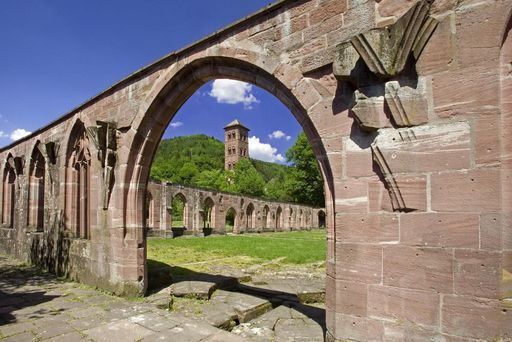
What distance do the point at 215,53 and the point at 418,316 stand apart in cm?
370

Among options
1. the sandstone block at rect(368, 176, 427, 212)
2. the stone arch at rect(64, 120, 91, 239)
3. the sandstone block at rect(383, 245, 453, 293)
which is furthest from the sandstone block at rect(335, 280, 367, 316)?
the stone arch at rect(64, 120, 91, 239)

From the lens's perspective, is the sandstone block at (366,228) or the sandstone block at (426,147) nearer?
the sandstone block at (426,147)

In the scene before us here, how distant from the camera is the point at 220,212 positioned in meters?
29.8

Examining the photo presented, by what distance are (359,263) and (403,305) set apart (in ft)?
1.55

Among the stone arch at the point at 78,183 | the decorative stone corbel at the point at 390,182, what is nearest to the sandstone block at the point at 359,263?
the decorative stone corbel at the point at 390,182

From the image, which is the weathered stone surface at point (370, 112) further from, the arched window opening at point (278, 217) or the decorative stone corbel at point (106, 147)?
the arched window opening at point (278, 217)

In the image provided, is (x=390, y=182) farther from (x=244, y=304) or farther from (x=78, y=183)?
(x=78, y=183)

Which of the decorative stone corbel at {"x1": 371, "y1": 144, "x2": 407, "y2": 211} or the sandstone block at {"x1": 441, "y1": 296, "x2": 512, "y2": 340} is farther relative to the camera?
the decorative stone corbel at {"x1": 371, "y1": 144, "x2": 407, "y2": 211}

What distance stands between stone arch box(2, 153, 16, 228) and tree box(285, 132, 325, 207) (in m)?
31.3

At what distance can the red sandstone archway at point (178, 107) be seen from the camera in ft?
11.7

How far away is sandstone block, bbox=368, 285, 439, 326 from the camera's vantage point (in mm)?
2668

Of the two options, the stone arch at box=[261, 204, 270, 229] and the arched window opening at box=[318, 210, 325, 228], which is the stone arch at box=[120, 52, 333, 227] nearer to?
the stone arch at box=[261, 204, 270, 229]

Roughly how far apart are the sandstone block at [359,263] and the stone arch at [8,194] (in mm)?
12103

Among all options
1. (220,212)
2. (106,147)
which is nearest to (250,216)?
(220,212)
